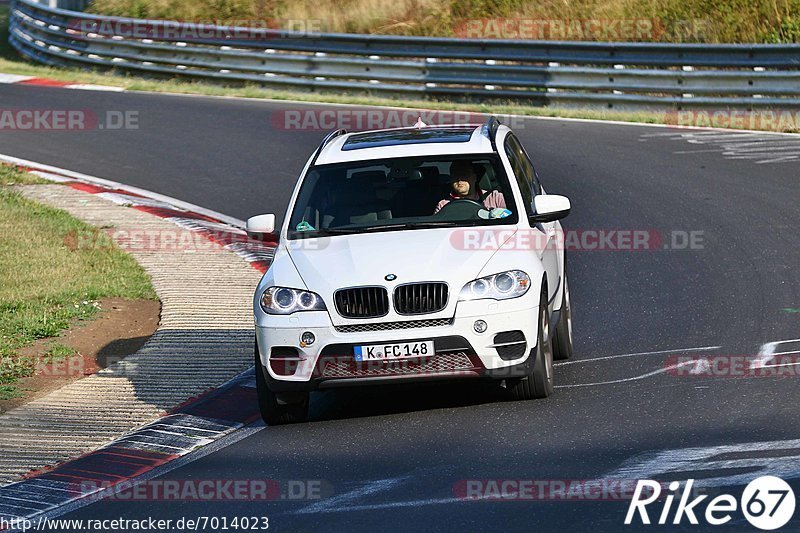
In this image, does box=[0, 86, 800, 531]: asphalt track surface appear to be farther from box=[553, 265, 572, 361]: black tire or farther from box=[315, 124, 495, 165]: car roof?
box=[315, 124, 495, 165]: car roof

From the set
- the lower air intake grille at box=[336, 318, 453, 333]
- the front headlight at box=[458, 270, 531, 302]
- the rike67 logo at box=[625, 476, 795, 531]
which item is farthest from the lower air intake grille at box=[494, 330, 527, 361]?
the rike67 logo at box=[625, 476, 795, 531]

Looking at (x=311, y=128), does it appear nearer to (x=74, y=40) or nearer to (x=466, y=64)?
(x=466, y=64)

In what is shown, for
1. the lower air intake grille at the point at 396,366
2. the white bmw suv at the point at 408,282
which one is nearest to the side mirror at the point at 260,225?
the white bmw suv at the point at 408,282

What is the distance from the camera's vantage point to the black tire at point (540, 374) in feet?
29.0

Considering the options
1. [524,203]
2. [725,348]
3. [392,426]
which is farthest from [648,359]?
[392,426]

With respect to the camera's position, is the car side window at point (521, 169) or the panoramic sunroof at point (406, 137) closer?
the car side window at point (521, 169)

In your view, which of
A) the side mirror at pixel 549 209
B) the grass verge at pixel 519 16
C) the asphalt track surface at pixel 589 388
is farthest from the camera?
the grass verge at pixel 519 16

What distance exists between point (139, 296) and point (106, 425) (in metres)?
3.82

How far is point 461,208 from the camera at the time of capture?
9.71 m

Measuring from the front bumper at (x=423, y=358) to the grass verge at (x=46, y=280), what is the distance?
272 centimetres

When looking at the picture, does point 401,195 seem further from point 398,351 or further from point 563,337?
point 398,351

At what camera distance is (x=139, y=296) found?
42.8 ft

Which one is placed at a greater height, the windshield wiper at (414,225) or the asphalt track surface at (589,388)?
the windshield wiper at (414,225)

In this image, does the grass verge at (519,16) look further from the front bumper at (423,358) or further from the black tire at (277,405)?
the black tire at (277,405)
